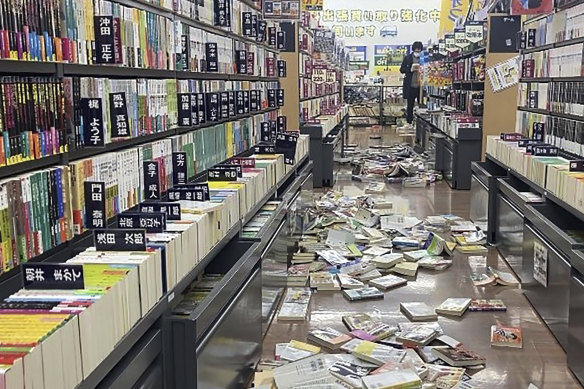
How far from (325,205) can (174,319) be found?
6031 millimetres

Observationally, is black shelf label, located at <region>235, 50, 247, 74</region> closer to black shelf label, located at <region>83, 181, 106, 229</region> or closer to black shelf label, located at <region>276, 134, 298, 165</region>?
black shelf label, located at <region>276, 134, 298, 165</region>

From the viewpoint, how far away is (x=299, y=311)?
477 centimetres

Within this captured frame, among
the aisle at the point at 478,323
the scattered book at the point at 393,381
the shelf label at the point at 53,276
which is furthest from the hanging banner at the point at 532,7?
→ the shelf label at the point at 53,276

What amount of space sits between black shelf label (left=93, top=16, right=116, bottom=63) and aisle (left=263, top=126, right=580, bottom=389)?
1.99 metres

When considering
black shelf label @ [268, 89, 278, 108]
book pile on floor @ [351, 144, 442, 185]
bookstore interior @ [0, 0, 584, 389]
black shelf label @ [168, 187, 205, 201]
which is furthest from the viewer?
book pile on floor @ [351, 144, 442, 185]

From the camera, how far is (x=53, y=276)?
2.12m

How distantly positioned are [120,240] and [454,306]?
2971 millimetres

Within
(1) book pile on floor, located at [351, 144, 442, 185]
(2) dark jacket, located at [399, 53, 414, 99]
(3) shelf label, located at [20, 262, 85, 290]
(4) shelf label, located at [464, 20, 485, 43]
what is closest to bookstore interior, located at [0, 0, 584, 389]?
(3) shelf label, located at [20, 262, 85, 290]

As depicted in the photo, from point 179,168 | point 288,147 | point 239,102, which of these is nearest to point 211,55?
point 239,102

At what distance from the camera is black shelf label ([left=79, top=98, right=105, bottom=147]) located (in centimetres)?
291

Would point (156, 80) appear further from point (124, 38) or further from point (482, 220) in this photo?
point (482, 220)

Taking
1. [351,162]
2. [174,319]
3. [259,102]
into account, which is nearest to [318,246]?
[259,102]

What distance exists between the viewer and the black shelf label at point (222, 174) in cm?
424

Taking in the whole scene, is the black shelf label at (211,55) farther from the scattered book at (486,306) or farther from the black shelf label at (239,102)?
the scattered book at (486,306)
